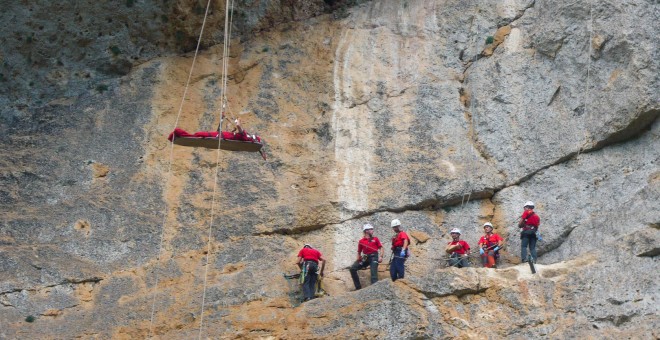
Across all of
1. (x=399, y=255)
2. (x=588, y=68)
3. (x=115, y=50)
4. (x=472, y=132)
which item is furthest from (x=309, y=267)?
(x=115, y=50)

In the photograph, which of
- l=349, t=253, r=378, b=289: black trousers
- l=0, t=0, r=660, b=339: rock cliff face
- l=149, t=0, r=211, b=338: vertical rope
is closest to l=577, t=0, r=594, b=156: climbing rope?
l=0, t=0, r=660, b=339: rock cliff face

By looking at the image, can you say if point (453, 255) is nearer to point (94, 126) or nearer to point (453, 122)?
point (453, 122)

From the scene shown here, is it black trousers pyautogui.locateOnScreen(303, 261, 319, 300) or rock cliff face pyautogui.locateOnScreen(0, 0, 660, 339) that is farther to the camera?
black trousers pyautogui.locateOnScreen(303, 261, 319, 300)

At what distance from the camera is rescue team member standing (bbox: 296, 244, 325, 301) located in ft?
64.9

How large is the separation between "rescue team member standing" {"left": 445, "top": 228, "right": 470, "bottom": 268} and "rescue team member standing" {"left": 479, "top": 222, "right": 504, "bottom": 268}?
0.29 metres

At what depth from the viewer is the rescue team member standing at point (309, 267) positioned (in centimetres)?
1978

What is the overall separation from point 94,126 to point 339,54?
16.7ft

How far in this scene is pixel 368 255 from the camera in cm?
1991

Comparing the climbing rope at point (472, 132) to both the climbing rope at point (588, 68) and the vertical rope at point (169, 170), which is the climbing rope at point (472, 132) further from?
the vertical rope at point (169, 170)

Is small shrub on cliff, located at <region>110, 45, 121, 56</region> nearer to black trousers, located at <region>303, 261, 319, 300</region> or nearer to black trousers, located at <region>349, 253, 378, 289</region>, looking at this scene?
black trousers, located at <region>303, 261, 319, 300</region>

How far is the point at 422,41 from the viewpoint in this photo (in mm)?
23844

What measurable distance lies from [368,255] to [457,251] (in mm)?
1538

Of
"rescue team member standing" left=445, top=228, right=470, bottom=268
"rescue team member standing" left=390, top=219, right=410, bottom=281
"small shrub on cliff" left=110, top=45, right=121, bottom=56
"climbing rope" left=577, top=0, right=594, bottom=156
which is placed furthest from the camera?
"small shrub on cliff" left=110, top=45, right=121, bottom=56

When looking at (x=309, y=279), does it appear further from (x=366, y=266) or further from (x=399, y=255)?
(x=399, y=255)
